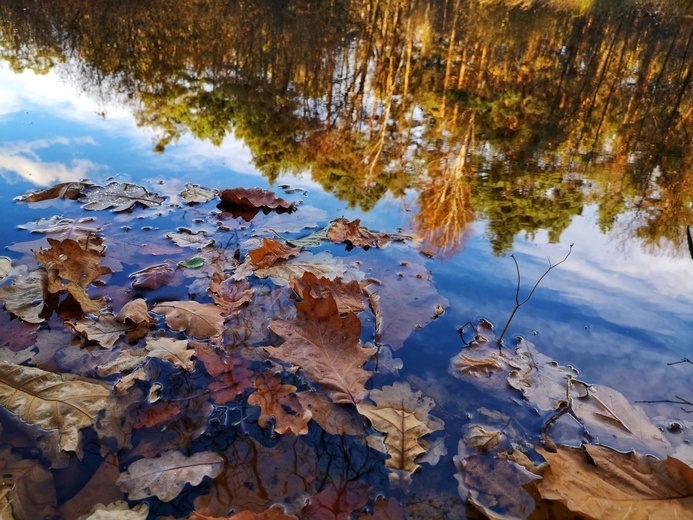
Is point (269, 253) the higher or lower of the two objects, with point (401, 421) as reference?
higher

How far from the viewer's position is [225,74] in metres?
7.89

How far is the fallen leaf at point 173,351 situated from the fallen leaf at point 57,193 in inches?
78.8

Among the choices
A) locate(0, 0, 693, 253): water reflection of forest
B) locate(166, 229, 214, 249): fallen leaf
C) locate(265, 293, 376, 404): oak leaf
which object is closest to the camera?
locate(265, 293, 376, 404): oak leaf

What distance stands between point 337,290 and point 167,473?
3.52 ft

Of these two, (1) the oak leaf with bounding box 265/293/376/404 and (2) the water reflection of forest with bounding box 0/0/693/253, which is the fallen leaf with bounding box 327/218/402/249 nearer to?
(2) the water reflection of forest with bounding box 0/0/693/253

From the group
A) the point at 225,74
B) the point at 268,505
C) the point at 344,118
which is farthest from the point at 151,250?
the point at 225,74

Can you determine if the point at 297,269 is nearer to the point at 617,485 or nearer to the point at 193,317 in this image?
the point at 193,317

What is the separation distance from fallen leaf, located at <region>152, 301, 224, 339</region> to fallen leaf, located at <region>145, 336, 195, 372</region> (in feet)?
0.29

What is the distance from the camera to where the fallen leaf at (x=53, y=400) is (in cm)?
134

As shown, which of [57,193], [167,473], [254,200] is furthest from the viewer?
[254,200]

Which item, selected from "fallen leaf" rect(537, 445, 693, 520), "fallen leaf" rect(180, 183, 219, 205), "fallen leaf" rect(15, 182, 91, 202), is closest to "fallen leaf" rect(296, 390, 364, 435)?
"fallen leaf" rect(537, 445, 693, 520)

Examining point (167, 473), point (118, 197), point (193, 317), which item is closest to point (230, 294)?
point (193, 317)

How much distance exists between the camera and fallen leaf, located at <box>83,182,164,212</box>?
9.80ft

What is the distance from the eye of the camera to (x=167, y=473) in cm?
124
